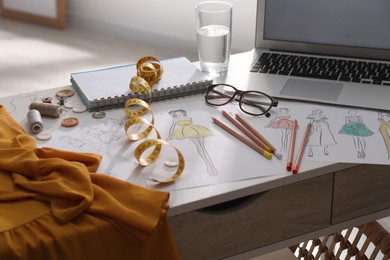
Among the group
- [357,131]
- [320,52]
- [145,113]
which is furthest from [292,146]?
[320,52]

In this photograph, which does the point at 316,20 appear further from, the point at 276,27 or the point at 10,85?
the point at 10,85

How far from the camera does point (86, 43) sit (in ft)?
9.68

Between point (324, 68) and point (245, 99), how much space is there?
228 millimetres

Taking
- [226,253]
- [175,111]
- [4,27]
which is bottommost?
[4,27]

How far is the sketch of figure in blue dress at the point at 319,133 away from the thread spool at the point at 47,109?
48 centimetres

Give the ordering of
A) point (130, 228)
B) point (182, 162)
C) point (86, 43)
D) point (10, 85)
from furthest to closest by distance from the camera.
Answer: point (86, 43) < point (10, 85) < point (182, 162) < point (130, 228)

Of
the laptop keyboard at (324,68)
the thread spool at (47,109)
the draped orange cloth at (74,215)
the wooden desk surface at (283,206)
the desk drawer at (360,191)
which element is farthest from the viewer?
the laptop keyboard at (324,68)

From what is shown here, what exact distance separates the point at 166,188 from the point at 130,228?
0.11m

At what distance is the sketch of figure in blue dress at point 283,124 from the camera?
118 cm

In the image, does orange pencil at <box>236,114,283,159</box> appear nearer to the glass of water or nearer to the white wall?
the glass of water

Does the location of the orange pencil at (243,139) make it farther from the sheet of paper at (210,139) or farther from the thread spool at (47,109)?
the thread spool at (47,109)

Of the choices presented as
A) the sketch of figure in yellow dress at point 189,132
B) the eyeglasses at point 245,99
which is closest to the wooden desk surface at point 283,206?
the sketch of figure in yellow dress at point 189,132

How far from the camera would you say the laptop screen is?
1.45 m

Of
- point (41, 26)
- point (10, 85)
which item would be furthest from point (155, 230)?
point (41, 26)
